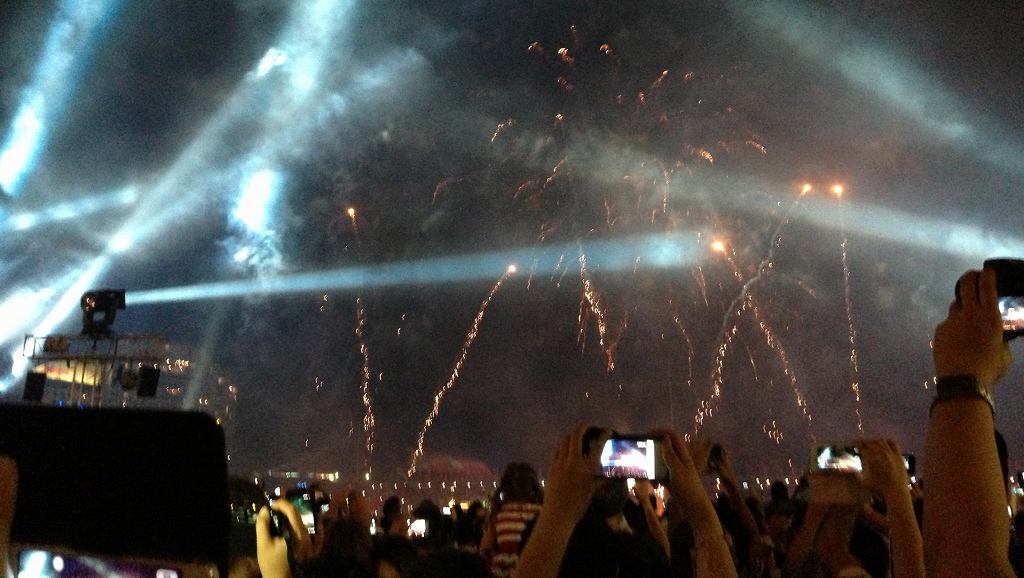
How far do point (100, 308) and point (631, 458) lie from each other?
56.8 ft

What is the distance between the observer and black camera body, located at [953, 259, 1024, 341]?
1.93 meters

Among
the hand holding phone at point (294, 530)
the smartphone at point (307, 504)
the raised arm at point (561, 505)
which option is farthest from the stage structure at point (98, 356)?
the raised arm at point (561, 505)

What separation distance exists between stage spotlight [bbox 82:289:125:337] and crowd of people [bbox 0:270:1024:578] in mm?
14149

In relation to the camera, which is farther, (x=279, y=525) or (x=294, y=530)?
(x=294, y=530)

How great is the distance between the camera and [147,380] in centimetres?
1934

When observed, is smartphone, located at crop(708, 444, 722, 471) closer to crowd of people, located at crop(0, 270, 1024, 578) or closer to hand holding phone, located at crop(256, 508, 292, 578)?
crowd of people, located at crop(0, 270, 1024, 578)

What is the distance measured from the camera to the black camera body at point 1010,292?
1931mm

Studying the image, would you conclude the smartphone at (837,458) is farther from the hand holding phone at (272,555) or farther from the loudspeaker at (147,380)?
the loudspeaker at (147,380)

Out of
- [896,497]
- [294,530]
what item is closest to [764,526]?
[896,497]

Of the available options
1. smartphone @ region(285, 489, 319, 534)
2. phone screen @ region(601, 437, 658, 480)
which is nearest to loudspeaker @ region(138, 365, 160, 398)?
smartphone @ region(285, 489, 319, 534)

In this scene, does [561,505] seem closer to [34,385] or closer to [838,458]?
[838,458]

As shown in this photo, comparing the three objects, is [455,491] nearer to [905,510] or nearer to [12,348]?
[12,348]

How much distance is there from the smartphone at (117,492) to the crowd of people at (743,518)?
0.09 meters

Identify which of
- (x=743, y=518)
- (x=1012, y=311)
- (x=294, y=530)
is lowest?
(x=294, y=530)
